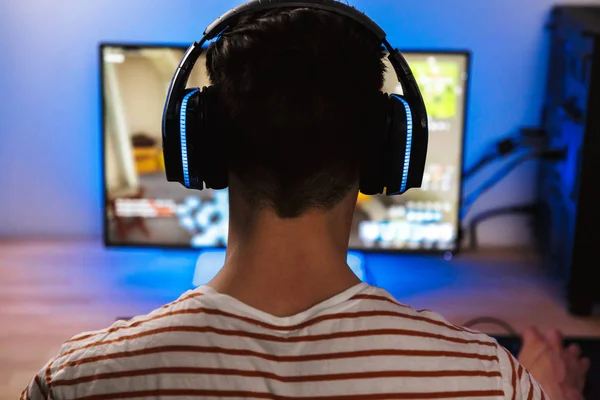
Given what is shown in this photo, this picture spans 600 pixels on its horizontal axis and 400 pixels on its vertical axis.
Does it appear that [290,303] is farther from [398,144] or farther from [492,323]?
[492,323]

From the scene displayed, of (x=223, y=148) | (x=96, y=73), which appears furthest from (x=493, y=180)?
(x=223, y=148)

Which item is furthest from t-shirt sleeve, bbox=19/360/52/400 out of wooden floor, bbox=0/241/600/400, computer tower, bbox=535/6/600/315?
computer tower, bbox=535/6/600/315

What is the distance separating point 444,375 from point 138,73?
1.11m

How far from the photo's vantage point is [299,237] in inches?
Result: 25.2

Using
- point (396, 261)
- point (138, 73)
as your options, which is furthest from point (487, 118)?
point (138, 73)

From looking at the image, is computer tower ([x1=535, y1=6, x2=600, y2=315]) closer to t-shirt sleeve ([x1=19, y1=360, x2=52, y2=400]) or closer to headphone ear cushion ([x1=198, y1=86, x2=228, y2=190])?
headphone ear cushion ([x1=198, y1=86, x2=228, y2=190])

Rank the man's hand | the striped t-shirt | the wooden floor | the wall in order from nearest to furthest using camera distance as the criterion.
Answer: the striped t-shirt
the man's hand
the wooden floor
the wall

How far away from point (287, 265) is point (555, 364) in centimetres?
58

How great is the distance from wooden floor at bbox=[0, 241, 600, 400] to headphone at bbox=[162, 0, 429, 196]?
62 centimetres

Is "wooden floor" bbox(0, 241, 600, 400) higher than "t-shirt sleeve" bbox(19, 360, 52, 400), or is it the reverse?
"t-shirt sleeve" bbox(19, 360, 52, 400)

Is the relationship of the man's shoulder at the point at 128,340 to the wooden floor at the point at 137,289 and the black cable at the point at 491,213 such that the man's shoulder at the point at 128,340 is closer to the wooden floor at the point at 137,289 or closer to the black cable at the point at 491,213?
the wooden floor at the point at 137,289

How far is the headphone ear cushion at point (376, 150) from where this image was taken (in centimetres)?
66

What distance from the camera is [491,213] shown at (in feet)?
5.74

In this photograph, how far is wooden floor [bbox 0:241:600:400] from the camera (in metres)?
1.33
